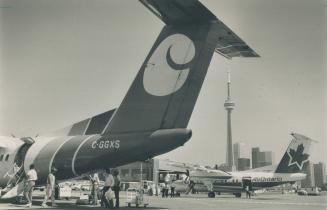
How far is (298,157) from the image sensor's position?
37375 millimetres

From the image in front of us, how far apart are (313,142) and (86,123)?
29.5 metres

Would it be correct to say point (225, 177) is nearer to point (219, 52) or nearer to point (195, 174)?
point (195, 174)

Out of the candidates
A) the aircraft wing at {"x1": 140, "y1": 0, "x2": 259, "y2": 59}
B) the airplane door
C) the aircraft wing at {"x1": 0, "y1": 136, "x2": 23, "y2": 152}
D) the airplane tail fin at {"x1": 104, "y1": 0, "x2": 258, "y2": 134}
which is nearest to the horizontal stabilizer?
the aircraft wing at {"x1": 0, "y1": 136, "x2": 23, "y2": 152}

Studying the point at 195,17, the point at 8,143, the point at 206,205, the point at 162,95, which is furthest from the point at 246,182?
the point at 195,17

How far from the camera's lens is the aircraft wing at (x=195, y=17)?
38.6 ft

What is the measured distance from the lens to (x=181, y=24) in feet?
42.3

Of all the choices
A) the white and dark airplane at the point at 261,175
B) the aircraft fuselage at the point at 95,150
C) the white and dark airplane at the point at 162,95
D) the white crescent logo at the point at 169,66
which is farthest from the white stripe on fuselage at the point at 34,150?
the white and dark airplane at the point at 261,175

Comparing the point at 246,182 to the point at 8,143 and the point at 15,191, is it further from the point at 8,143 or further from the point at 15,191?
the point at 15,191

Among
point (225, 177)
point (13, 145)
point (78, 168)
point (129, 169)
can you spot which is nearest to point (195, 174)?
point (225, 177)

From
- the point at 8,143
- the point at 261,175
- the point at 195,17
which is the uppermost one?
the point at 195,17

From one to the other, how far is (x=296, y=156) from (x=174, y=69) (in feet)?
93.4

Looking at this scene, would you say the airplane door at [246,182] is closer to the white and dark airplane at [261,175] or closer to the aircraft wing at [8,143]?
the white and dark airplane at [261,175]

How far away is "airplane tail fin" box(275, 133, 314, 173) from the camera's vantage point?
37.0 m

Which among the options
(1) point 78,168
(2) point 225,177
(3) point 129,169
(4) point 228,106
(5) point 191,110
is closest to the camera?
(5) point 191,110
